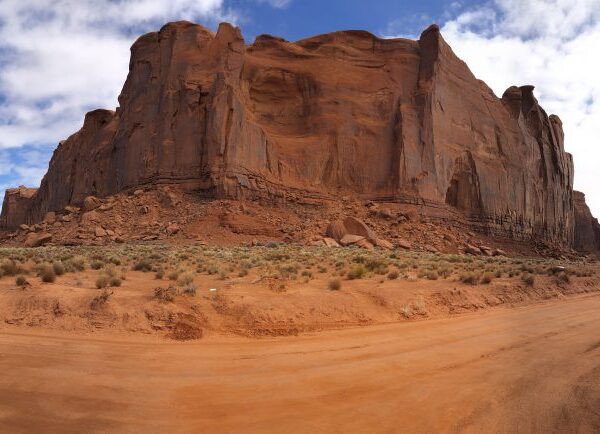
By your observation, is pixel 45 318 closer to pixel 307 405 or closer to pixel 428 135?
pixel 307 405

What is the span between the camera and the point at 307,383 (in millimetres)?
5156

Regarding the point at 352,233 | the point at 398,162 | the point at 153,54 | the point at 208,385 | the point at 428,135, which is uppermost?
the point at 153,54

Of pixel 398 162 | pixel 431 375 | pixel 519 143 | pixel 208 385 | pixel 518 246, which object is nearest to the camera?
pixel 208 385

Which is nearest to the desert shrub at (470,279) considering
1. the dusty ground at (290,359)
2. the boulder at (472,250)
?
the dusty ground at (290,359)

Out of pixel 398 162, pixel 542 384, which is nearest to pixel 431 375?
pixel 542 384

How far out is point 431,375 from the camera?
5.46 metres

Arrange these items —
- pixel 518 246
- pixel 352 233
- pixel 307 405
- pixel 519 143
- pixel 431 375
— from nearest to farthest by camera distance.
Result: 1. pixel 307 405
2. pixel 431 375
3. pixel 352 233
4. pixel 518 246
5. pixel 519 143

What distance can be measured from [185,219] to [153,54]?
1715 centimetres

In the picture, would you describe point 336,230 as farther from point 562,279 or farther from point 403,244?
point 562,279

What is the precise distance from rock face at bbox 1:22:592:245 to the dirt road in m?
28.9

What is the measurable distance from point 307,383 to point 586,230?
89.4 m

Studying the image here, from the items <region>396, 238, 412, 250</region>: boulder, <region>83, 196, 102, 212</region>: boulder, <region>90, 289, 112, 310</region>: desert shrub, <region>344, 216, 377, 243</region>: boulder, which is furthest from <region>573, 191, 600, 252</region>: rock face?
<region>90, 289, 112, 310</region>: desert shrub

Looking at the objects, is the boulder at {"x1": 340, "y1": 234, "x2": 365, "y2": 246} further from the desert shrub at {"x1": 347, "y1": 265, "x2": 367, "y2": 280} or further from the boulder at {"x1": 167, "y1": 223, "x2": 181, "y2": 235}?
the desert shrub at {"x1": 347, "y1": 265, "x2": 367, "y2": 280}

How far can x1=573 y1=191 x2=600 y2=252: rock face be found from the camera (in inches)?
3100
